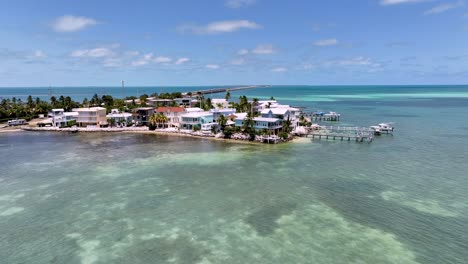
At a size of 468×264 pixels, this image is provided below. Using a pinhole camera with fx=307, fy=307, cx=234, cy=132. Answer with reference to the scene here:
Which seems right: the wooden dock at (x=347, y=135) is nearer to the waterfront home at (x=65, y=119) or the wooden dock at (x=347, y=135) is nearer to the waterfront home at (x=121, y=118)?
the waterfront home at (x=121, y=118)

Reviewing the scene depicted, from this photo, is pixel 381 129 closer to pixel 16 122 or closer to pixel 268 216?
pixel 268 216

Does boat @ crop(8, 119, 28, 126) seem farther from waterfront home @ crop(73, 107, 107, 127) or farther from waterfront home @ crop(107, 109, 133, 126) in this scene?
waterfront home @ crop(107, 109, 133, 126)


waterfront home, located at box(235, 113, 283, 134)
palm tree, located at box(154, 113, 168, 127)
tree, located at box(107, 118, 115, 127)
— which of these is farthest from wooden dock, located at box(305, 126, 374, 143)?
tree, located at box(107, 118, 115, 127)

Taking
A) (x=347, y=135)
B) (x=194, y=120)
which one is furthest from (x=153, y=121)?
(x=347, y=135)

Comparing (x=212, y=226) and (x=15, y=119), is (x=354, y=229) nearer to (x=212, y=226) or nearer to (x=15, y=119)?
(x=212, y=226)

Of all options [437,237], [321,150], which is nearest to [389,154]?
[321,150]

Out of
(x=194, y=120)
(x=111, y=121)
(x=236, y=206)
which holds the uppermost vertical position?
(x=194, y=120)

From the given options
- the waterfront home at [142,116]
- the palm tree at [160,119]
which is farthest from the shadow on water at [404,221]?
the waterfront home at [142,116]
